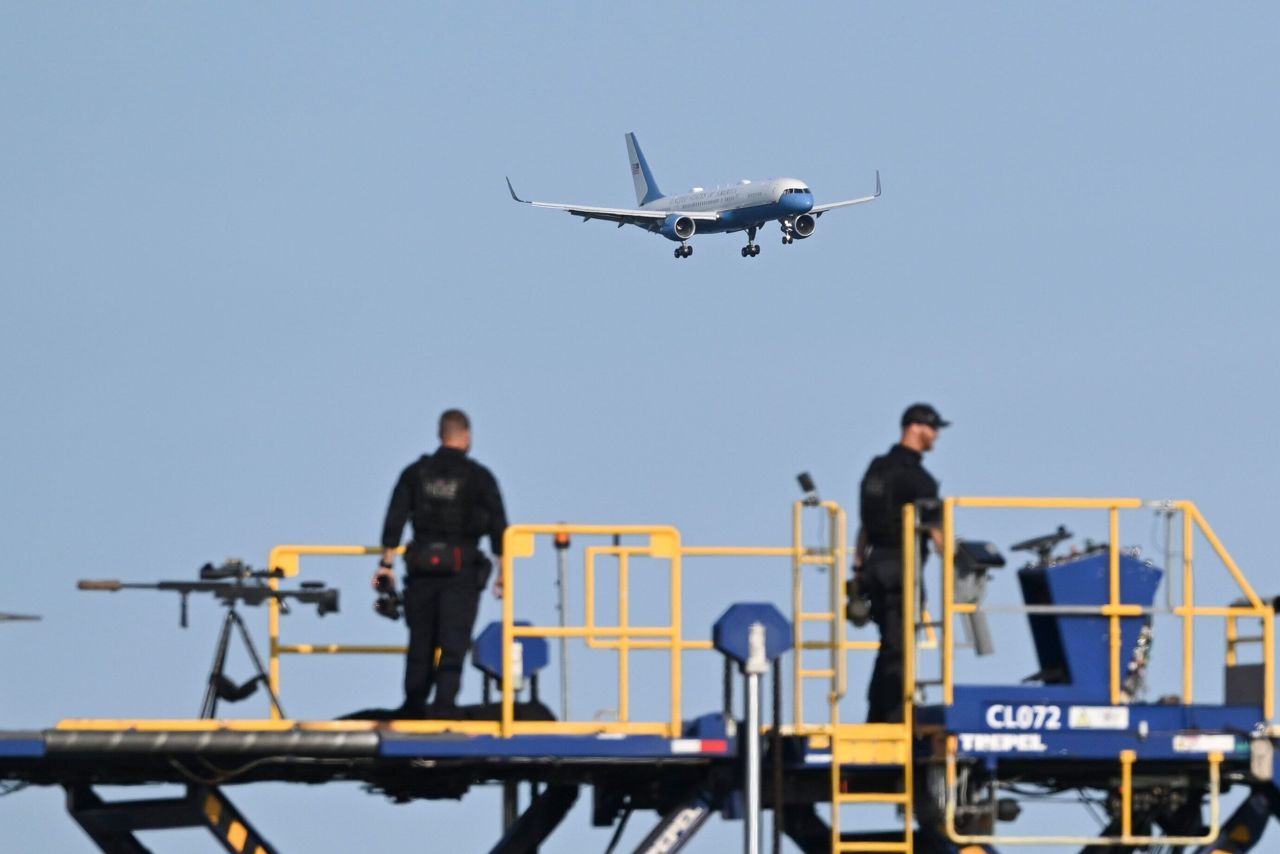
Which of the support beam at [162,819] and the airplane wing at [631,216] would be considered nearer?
the support beam at [162,819]

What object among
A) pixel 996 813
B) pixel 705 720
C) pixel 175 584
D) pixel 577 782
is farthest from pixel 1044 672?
pixel 175 584

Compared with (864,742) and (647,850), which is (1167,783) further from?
(647,850)

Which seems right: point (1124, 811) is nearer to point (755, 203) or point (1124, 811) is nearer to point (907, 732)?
point (907, 732)

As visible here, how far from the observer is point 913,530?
11.4m

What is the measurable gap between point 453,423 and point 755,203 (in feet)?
272

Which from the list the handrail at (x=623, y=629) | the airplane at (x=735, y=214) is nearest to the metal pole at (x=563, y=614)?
the handrail at (x=623, y=629)

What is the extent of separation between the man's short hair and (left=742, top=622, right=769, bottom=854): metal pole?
1821mm

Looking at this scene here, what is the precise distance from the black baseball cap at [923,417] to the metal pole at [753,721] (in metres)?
1.45

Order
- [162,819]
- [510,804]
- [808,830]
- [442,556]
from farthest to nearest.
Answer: [510,804]
[808,830]
[162,819]
[442,556]

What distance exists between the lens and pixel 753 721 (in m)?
11.2

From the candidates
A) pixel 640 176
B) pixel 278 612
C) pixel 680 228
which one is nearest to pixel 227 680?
pixel 278 612

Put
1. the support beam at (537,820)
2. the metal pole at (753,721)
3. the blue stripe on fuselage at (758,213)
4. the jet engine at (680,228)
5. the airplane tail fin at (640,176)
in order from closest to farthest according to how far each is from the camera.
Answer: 1. the metal pole at (753,721)
2. the support beam at (537,820)
3. the jet engine at (680,228)
4. the blue stripe on fuselage at (758,213)
5. the airplane tail fin at (640,176)

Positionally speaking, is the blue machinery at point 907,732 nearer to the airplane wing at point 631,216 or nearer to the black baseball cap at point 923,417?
the black baseball cap at point 923,417

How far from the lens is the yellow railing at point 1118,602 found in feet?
36.6
